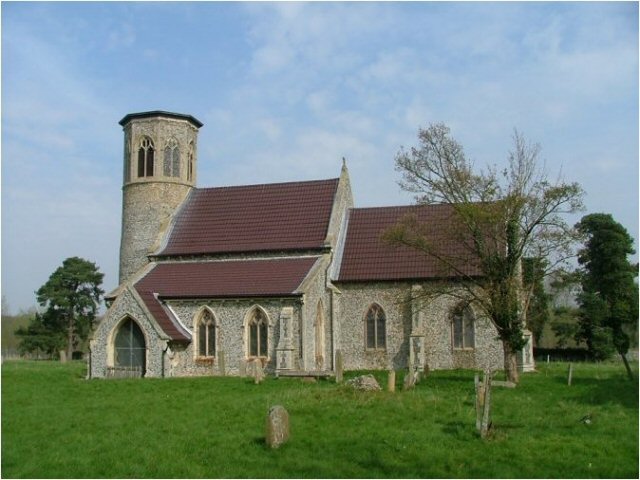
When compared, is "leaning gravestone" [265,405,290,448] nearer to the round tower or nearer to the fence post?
the fence post

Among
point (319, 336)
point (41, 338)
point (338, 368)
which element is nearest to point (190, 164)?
point (319, 336)

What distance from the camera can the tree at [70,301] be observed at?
53906 millimetres

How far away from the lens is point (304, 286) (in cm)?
2909

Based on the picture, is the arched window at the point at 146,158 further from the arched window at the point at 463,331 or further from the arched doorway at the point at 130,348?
the arched window at the point at 463,331

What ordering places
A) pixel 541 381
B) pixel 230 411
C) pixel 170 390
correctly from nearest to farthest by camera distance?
pixel 230 411, pixel 170 390, pixel 541 381

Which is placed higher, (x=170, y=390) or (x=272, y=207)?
(x=272, y=207)

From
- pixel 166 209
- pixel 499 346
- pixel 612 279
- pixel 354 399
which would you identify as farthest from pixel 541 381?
pixel 166 209

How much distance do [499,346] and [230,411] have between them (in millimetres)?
16606

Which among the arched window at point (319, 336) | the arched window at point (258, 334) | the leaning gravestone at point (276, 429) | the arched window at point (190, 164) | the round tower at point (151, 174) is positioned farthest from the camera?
the arched window at point (190, 164)

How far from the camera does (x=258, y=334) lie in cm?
2961

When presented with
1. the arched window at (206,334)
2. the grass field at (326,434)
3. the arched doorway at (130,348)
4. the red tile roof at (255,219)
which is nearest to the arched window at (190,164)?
the red tile roof at (255,219)

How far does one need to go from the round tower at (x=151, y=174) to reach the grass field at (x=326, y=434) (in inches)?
624

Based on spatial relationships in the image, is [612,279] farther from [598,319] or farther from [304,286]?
[304,286]

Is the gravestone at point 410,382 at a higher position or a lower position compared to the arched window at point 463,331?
lower
